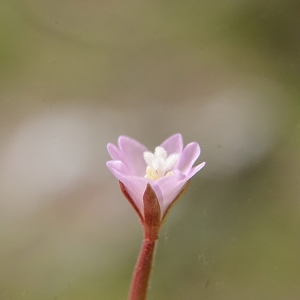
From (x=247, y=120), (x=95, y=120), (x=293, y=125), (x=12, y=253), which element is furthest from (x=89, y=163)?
(x=293, y=125)

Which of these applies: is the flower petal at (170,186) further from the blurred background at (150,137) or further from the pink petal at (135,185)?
the blurred background at (150,137)

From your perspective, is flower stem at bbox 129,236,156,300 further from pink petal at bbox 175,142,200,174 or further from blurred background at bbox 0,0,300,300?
blurred background at bbox 0,0,300,300

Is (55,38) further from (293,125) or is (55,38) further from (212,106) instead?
(293,125)

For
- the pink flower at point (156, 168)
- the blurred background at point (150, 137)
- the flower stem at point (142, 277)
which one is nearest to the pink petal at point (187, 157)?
the pink flower at point (156, 168)

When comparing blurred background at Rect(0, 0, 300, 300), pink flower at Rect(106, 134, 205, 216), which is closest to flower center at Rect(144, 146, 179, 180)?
pink flower at Rect(106, 134, 205, 216)

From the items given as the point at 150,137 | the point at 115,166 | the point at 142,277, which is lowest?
the point at 142,277

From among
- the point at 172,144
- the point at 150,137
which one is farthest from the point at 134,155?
the point at 150,137

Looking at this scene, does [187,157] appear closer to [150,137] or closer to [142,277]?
[142,277]

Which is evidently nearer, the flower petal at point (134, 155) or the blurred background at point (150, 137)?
the flower petal at point (134, 155)
